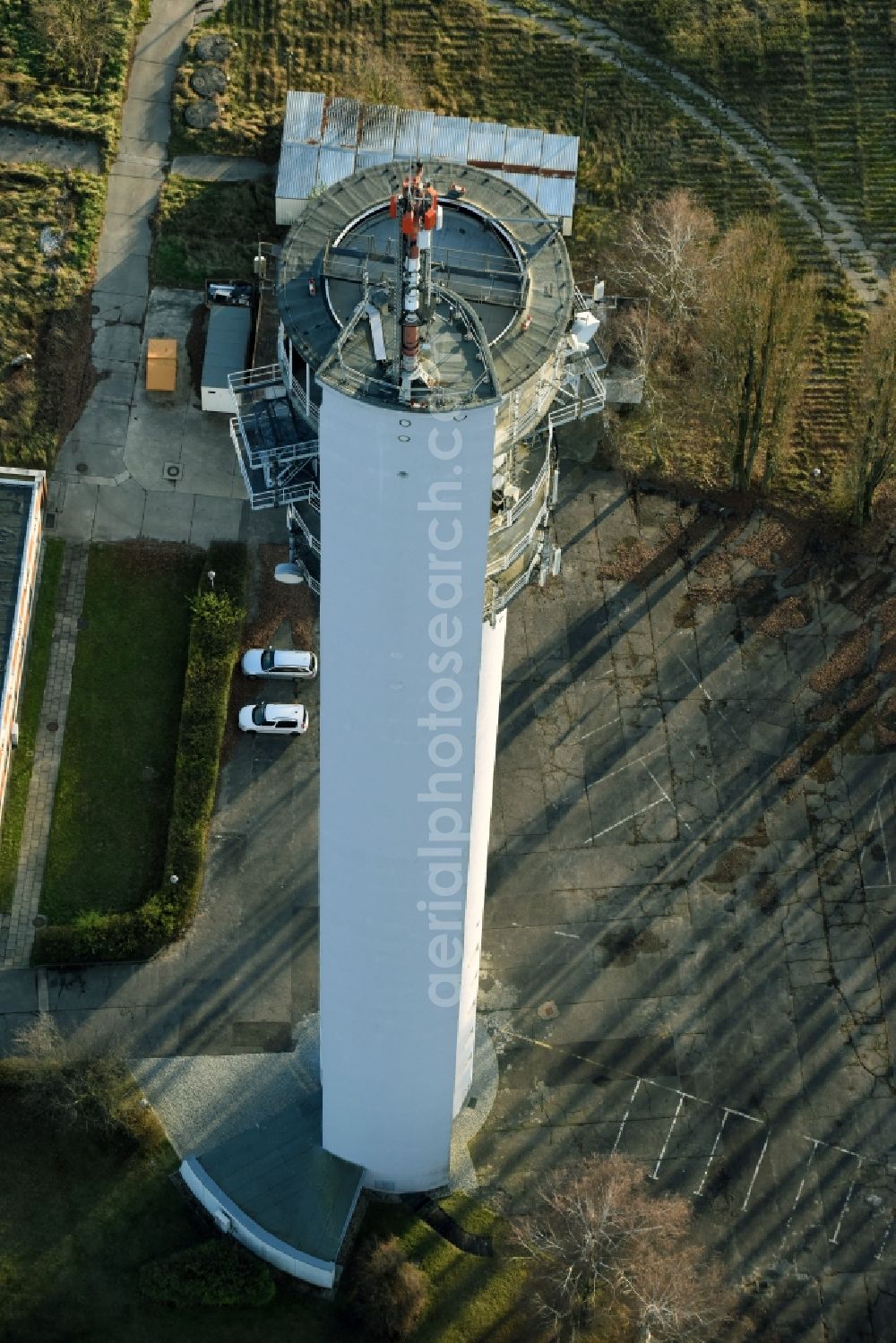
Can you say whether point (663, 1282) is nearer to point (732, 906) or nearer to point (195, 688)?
point (732, 906)

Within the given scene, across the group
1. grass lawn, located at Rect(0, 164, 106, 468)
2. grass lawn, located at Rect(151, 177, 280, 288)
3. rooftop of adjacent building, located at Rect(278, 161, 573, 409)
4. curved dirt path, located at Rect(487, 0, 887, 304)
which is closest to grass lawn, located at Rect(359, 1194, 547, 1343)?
rooftop of adjacent building, located at Rect(278, 161, 573, 409)

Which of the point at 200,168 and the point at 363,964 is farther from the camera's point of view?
the point at 200,168

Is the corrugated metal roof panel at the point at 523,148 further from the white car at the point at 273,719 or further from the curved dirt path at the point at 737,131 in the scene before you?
the white car at the point at 273,719

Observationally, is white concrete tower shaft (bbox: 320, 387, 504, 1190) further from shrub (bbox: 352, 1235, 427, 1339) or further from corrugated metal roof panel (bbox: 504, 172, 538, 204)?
corrugated metal roof panel (bbox: 504, 172, 538, 204)

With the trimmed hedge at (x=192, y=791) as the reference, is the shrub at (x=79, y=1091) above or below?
below

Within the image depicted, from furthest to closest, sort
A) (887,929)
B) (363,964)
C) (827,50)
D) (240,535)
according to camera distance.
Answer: (827,50), (240,535), (887,929), (363,964)

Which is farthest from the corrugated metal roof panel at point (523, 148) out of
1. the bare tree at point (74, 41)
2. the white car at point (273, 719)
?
the white car at point (273, 719)

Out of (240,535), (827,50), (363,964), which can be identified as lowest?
(363,964)

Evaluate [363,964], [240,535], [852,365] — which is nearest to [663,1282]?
[363,964]
